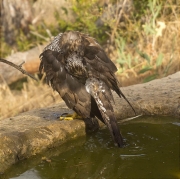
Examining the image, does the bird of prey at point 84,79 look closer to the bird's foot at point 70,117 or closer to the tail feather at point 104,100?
the tail feather at point 104,100

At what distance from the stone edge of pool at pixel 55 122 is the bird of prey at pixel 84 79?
259 mm

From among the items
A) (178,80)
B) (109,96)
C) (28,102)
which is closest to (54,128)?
(109,96)

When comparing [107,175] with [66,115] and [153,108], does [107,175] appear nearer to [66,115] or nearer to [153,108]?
[66,115]

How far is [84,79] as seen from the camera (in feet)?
15.2

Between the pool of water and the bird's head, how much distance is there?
1.01 meters

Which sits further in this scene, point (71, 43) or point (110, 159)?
point (71, 43)

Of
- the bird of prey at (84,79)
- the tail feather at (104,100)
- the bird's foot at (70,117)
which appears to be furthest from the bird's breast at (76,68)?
the bird's foot at (70,117)

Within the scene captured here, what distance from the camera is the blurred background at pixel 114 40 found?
759 centimetres

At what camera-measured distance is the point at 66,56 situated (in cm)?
479

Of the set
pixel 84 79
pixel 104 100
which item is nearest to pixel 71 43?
pixel 84 79

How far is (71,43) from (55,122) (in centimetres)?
103

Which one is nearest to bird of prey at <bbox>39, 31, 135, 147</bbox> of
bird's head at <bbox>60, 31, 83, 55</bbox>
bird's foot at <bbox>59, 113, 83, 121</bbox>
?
bird's head at <bbox>60, 31, 83, 55</bbox>

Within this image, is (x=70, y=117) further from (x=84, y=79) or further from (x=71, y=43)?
(x=71, y=43)

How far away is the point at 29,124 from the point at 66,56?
3.04ft
